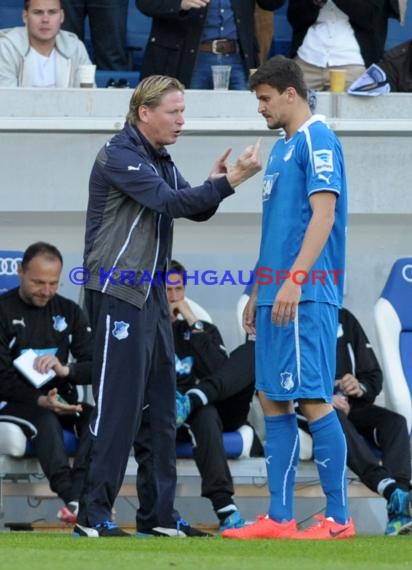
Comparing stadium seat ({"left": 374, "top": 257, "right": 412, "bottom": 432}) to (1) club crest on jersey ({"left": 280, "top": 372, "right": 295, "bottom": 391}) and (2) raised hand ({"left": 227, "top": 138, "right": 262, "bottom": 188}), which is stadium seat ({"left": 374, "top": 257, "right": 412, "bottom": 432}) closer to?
(1) club crest on jersey ({"left": 280, "top": 372, "right": 295, "bottom": 391})

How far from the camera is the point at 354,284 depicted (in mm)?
9203

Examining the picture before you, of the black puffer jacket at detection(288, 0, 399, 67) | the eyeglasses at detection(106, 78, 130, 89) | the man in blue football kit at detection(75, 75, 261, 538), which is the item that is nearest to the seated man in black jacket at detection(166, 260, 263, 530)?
the eyeglasses at detection(106, 78, 130, 89)

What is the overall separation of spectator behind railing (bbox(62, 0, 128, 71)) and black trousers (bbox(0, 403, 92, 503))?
2917 millimetres

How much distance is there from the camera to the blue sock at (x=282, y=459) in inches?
239

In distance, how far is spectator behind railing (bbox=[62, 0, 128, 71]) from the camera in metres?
10.0

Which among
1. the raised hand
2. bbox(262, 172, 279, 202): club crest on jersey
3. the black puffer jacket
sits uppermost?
the black puffer jacket

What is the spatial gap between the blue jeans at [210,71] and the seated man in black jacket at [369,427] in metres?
1.64

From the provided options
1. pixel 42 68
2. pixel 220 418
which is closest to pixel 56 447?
pixel 220 418

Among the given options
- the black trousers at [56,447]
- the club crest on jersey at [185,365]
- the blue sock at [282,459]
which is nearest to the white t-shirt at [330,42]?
the club crest on jersey at [185,365]

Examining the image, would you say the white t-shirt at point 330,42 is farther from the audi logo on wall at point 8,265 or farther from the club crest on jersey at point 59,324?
the club crest on jersey at point 59,324

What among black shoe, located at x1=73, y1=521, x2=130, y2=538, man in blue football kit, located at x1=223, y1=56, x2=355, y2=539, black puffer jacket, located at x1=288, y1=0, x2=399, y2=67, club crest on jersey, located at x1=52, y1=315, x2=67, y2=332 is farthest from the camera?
black puffer jacket, located at x1=288, y1=0, x2=399, y2=67

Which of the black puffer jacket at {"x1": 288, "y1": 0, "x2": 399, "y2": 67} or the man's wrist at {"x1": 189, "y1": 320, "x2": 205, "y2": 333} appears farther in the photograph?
the black puffer jacket at {"x1": 288, "y1": 0, "x2": 399, "y2": 67}

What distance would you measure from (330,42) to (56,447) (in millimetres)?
3229

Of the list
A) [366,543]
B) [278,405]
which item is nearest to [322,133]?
[278,405]
